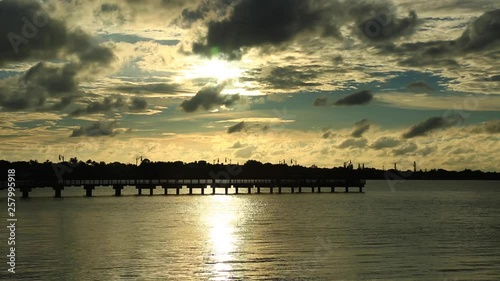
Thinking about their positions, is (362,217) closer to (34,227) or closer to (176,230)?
(176,230)

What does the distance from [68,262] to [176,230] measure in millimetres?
29971

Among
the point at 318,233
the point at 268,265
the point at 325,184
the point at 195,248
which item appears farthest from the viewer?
the point at 325,184

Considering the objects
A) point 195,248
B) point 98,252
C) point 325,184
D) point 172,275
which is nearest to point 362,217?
point 195,248

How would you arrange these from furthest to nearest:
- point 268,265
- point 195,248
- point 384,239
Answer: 1. point 384,239
2. point 195,248
3. point 268,265

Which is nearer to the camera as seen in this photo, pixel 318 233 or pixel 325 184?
pixel 318 233

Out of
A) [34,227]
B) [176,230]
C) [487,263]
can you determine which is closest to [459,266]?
[487,263]

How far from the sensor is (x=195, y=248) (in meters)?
59.0

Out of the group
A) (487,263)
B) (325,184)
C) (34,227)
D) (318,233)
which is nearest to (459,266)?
(487,263)

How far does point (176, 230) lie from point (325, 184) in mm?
118995

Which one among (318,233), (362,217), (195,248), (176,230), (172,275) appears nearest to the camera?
(172,275)

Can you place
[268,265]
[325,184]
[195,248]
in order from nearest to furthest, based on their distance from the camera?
[268,265]
[195,248]
[325,184]

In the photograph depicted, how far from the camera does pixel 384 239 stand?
6681 cm

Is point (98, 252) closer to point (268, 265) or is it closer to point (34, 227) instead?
point (268, 265)

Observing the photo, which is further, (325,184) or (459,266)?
(325,184)
